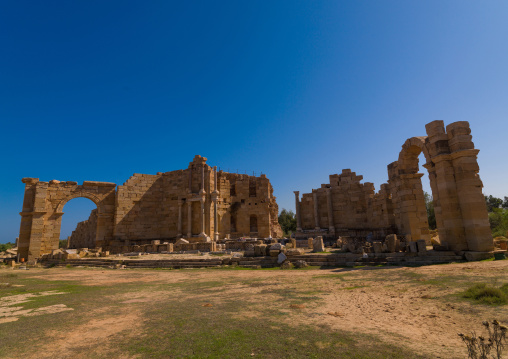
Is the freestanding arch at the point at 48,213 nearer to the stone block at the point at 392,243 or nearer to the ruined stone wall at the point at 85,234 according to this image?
the ruined stone wall at the point at 85,234

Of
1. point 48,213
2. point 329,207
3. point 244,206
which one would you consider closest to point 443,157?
point 329,207

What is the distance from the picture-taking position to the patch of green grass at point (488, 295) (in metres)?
3.94

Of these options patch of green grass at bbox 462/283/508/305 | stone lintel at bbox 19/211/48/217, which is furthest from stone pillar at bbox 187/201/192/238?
patch of green grass at bbox 462/283/508/305

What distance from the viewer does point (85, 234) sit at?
1109 inches

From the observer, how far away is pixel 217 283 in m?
7.63

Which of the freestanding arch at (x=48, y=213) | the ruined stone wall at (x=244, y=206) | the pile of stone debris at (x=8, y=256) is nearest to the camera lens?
the pile of stone debris at (x=8, y=256)

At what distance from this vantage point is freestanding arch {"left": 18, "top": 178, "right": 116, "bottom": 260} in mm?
19734

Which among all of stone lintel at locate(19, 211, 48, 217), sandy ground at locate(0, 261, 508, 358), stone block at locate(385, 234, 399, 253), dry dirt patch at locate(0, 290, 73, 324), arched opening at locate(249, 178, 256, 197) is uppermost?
arched opening at locate(249, 178, 256, 197)

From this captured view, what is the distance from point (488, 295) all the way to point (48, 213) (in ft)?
83.7

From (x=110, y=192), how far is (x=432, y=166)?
23.2 metres

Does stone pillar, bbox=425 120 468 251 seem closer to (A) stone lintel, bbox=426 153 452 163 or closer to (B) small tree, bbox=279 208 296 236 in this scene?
(A) stone lintel, bbox=426 153 452 163

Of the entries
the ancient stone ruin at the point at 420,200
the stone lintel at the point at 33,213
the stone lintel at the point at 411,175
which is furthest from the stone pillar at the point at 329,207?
the stone lintel at the point at 33,213

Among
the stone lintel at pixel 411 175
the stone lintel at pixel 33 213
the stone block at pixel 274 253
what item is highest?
the stone lintel at pixel 411 175

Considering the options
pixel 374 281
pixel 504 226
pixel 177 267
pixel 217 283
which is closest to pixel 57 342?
pixel 217 283
